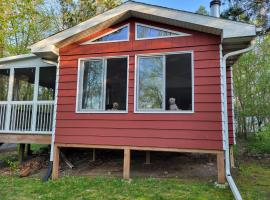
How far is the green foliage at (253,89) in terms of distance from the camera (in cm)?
1323

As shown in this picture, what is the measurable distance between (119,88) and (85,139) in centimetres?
159

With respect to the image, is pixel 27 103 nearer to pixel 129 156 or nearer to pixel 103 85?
pixel 103 85

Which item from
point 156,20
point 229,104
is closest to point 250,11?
point 229,104

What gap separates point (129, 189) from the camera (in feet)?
17.5

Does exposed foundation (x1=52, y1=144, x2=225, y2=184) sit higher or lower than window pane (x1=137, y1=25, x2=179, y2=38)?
lower

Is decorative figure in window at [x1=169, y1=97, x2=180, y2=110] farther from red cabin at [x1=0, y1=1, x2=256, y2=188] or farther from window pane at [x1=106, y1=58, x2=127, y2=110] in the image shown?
window pane at [x1=106, y1=58, x2=127, y2=110]

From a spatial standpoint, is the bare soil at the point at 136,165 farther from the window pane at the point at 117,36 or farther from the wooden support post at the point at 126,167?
the window pane at the point at 117,36

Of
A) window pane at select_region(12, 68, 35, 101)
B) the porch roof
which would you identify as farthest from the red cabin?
window pane at select_region(12, 68, 35, 101)

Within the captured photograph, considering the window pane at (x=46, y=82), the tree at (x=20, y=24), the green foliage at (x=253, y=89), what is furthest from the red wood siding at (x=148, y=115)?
the tree at (x=20, y=24)

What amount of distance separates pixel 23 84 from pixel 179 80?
583 cm

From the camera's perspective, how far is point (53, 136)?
6828mm

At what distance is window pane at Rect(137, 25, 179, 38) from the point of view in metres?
6.39

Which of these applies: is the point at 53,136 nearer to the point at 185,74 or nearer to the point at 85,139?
the point at 85,139

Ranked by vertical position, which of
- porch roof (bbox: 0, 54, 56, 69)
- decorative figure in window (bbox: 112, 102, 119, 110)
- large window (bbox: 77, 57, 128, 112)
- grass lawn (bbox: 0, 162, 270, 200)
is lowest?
grass lawn (bbox: 0, 162, 270, 200)
